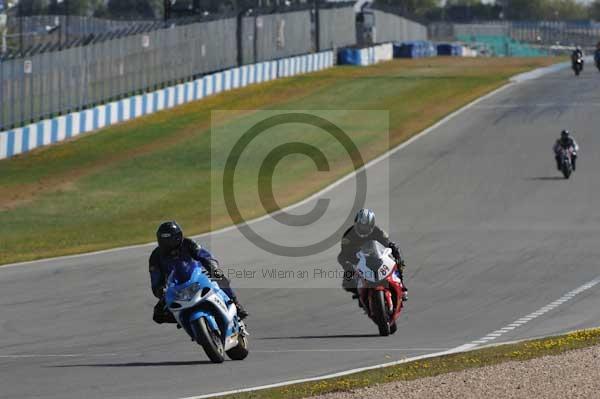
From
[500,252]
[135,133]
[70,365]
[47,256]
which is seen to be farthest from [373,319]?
[135,133]

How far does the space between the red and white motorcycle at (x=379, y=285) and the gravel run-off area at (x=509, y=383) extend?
11.6 ft

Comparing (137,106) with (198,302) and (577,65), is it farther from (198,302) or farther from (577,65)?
(198,302)

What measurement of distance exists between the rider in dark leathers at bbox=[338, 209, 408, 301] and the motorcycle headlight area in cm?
343

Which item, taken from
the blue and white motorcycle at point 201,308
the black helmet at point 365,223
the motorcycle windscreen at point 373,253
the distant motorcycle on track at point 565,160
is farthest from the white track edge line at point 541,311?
the distant motorcycle on track at point 565,160

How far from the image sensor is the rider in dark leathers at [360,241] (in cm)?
1684

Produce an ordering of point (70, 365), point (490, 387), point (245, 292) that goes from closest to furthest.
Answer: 1. point (490, 387)
2. point (70, 365)
3. point (245, 292)

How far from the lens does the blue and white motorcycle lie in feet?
45.4

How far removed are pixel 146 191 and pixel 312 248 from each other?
1207cm

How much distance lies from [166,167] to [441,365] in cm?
3045

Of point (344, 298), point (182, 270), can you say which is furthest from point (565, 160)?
point (182, 270)

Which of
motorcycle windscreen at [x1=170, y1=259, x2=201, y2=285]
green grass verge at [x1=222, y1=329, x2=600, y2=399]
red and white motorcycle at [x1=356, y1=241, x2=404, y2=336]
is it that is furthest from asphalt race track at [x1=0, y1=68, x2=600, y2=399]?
motorcycle windscreen at [x1=170, y1=259, x2=201, y2=285]

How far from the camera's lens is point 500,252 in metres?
25.8

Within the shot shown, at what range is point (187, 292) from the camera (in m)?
13.9

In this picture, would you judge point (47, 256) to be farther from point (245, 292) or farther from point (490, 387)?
point (490, 387)
